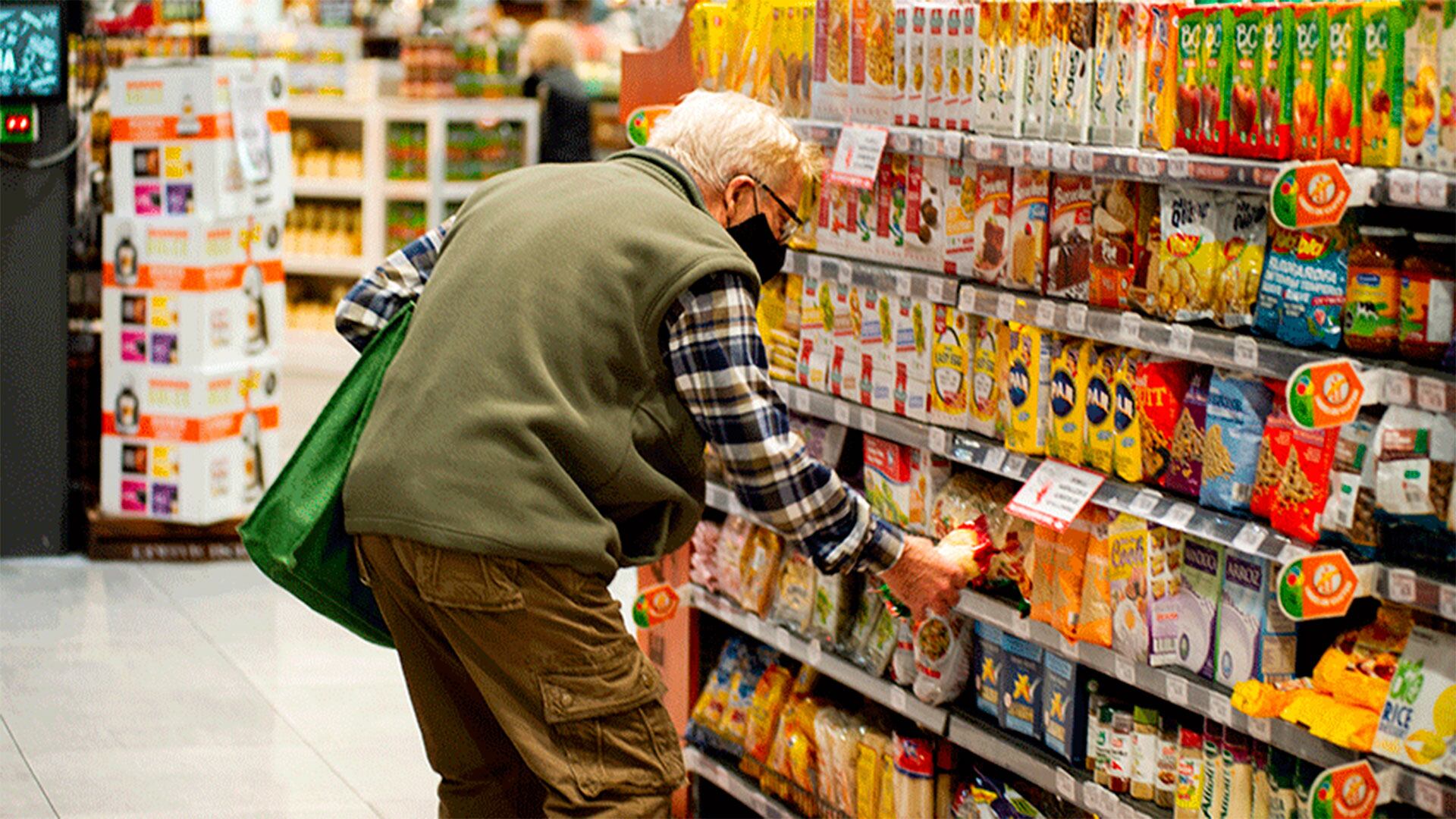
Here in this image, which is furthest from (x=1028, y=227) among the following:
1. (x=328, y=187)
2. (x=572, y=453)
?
(x=328, y=187)

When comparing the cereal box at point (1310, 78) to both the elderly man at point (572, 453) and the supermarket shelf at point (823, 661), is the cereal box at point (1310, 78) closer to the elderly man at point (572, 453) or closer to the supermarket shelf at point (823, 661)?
the elderly man at point (572, 453)

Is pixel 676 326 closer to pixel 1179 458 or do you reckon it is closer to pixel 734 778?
pixel 1179 458

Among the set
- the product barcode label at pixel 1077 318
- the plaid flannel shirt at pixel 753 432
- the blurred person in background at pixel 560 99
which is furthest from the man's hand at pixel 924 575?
the blurred person in background at pixel 560 99

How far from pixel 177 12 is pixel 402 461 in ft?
16.9

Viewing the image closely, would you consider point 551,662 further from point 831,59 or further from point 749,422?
point 831,59

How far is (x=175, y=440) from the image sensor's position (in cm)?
695

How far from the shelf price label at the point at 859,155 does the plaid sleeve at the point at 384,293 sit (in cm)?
92

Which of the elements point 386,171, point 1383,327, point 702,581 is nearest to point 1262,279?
point 1383,327

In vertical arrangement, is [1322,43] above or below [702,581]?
above

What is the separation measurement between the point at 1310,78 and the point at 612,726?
151 cm

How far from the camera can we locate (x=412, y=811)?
4.61 metres

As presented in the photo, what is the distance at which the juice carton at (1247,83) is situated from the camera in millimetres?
2902

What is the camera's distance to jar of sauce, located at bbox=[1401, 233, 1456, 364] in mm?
2682

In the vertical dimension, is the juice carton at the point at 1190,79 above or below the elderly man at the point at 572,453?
above
